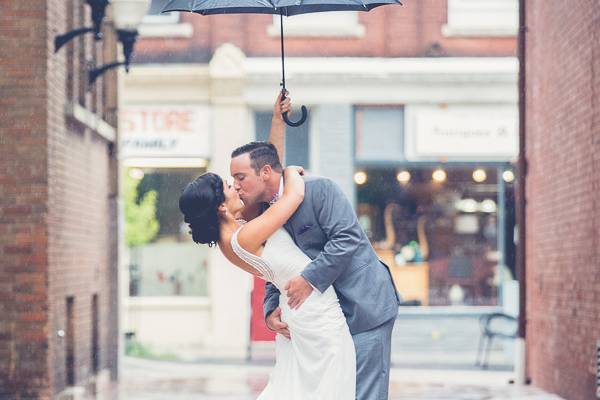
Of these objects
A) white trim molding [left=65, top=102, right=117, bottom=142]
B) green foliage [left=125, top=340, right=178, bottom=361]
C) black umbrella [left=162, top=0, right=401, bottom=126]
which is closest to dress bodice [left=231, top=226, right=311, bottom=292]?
black umbrella [left=162, top=0, right=401, bottom=126]

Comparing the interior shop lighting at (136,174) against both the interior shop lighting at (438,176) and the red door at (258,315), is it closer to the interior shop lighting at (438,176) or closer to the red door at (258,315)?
the interior shop lighting at (438,176)

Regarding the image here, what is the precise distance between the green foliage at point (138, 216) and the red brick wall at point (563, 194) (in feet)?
30.4

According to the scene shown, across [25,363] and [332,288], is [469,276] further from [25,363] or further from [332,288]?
[332,288]

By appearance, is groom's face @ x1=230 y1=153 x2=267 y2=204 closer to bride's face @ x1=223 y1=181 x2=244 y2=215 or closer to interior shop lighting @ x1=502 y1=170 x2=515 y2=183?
bride's face @ x1=223 y1=181 x2=244 y2=215

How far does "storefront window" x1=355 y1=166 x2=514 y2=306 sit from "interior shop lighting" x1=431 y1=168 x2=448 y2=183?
8 cm

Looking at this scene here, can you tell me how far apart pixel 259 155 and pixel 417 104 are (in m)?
17.7

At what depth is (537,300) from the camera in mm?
14703

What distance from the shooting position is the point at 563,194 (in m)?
13.0

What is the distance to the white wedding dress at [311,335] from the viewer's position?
618cm

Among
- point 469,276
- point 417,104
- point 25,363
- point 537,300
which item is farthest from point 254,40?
point 25,363

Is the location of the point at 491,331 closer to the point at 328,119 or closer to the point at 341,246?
the point at 328,119

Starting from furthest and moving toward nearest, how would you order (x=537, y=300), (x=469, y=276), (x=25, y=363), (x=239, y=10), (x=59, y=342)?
1. (x=469, y=276)
2. (x=537, y=300)
3. (x=59, y=342)
4. (x=25, y=363)
5. (x=239, y=10)

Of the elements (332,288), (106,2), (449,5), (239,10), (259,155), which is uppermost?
(449,5)

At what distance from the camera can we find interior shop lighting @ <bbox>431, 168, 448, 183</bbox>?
77.6 feet
